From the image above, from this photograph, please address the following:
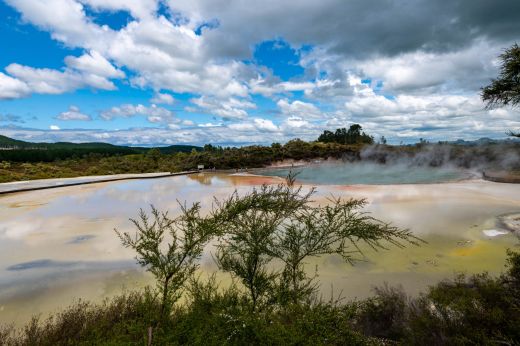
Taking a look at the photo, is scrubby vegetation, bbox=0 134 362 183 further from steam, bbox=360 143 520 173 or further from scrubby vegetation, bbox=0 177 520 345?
scrubby vegetation, bbox=0 177 520 345

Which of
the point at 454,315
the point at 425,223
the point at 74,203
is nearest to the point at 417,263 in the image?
the point at 454,315

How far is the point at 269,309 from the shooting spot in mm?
6570

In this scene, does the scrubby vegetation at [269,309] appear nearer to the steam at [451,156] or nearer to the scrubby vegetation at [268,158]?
the scrubby vegetation at [268,158]

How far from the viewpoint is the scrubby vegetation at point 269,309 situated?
5691 millimetres

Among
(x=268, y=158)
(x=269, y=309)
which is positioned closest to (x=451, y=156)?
(x=268, y=158)

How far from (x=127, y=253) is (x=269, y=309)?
949 centimetres

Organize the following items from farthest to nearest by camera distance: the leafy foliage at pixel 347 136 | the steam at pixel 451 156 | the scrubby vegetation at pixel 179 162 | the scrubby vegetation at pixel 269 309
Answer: the leafy foliage at pixel 347 136 < the scrubby vegetation at pixel 179 162 < the steam at pixel 451 156 < the scrubby vegetation at pixel 269 309

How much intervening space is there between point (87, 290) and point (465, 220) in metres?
18.4

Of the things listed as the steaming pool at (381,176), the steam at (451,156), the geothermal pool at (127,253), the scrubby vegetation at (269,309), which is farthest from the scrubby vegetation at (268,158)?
the scrubby vegetation at (269,309)

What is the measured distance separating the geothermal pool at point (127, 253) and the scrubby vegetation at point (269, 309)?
1.83 m

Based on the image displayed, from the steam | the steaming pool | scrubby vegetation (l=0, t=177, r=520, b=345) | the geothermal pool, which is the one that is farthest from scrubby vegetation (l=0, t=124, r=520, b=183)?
scrubby vegetation (l=0, t=177, r=520, b=345)

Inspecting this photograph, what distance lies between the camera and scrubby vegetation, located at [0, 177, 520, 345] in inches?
224

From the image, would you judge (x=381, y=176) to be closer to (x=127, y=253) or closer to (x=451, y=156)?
(x=451, y=156)

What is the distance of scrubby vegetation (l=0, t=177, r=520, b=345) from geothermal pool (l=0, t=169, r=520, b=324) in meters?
1.83
